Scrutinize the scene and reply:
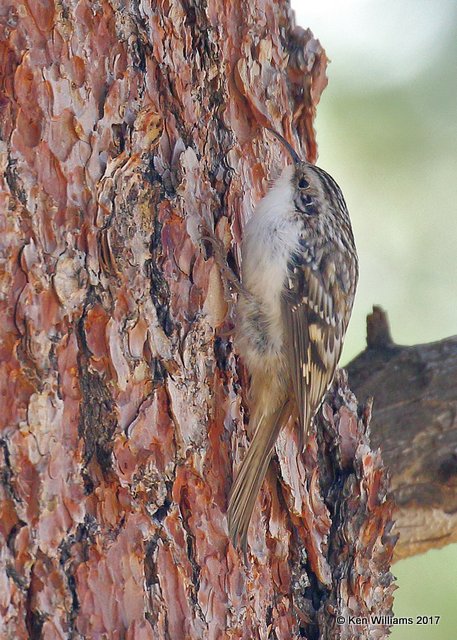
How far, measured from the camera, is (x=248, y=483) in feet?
6.45

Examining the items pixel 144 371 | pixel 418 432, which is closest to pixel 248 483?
pixel 144 371

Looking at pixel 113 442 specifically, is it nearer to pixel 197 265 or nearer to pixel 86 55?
pixel 197 265

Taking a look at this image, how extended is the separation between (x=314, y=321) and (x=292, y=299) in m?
0.09

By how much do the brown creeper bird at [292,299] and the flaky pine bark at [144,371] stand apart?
0.19ft

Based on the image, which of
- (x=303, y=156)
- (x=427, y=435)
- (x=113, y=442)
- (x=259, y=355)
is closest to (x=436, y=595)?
(x=427, y=435)

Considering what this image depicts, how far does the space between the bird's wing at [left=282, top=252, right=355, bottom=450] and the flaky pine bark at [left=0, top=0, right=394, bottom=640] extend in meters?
0.09

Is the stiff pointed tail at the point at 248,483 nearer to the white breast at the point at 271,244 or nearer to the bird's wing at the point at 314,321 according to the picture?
the bird's wing at the point at 314,321

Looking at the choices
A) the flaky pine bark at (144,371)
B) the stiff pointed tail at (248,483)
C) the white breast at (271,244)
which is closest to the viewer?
the flaky pine bark at (144,371)

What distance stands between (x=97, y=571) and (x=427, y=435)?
39.5 inches

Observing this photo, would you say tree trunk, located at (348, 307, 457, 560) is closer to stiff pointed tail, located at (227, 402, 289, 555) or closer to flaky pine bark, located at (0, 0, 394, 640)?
flaky pine bark, located at (0, 0, 394, 640)

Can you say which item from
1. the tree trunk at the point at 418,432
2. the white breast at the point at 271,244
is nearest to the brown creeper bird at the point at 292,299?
the white breast at the point at 271,244

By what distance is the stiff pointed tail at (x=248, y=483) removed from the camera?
1.94 meters

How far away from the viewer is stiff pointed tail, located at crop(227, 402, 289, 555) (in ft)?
6.37

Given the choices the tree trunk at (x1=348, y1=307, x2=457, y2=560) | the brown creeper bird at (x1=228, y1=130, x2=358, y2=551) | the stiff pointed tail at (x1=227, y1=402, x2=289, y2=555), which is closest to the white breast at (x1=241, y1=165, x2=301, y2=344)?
the brown creeper bird at (x1=228, y1=130, x2=358, y2=551)
